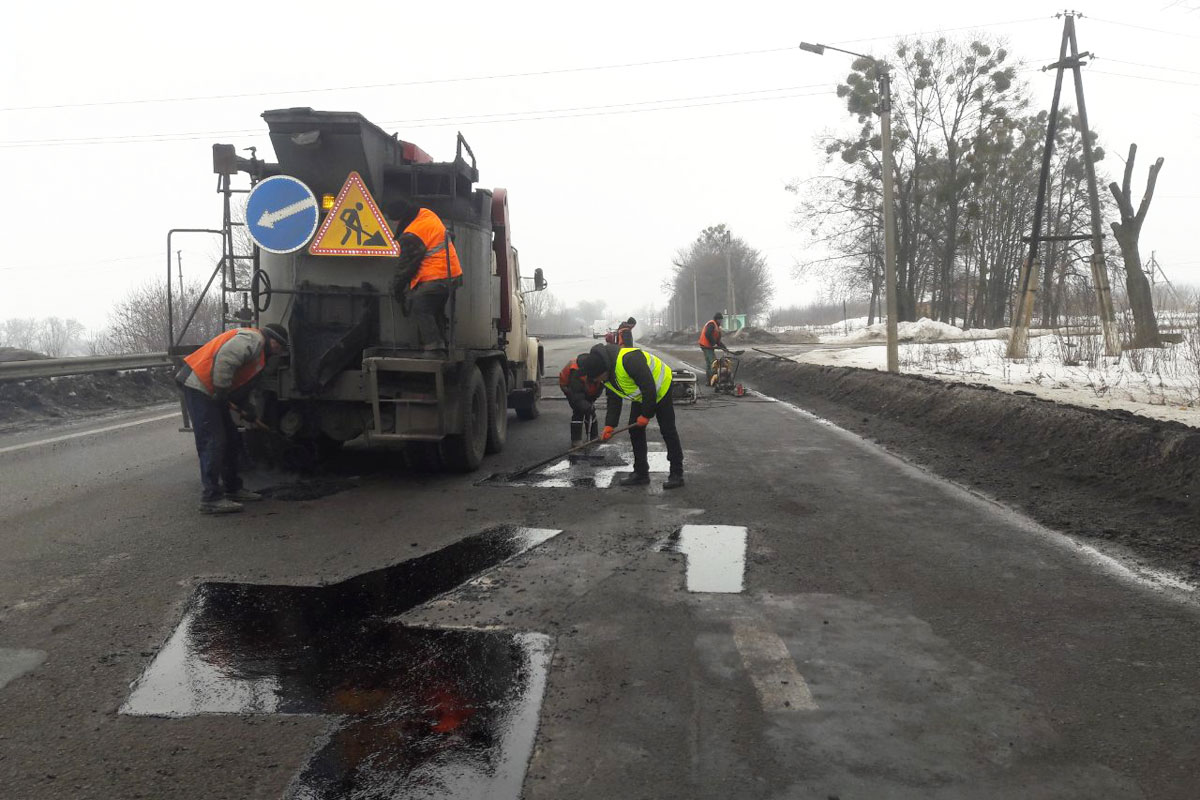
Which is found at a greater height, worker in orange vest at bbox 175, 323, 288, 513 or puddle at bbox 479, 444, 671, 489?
worker in orange vest at bbox 175, 323, 288, 513

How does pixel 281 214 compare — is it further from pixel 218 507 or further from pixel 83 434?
pixel 83 434

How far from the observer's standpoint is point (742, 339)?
49.0 m

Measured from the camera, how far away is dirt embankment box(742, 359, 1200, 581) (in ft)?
19.4

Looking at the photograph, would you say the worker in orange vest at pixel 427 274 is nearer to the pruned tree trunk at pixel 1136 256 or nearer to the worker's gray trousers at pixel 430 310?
the worker's gray trousers at pixel 430 310

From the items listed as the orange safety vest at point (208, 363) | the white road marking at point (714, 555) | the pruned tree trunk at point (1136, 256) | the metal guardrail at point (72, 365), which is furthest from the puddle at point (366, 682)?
the pruned tree trunk at point (1136, 256)

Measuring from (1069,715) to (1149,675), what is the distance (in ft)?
2.00

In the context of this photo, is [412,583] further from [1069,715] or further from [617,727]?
[1069,715]

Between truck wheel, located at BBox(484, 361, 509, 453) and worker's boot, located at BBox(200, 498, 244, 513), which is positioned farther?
truck wheel, located at BBox(484, 361, 509, 453)

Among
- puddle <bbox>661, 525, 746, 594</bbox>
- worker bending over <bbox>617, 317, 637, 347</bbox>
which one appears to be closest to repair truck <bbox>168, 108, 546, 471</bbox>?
puddle <bbox>661, 525, 746, 594</bbox>

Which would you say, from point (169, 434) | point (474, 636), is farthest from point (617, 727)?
point (169, 434)

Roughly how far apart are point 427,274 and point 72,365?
Answer: 9.91 meters

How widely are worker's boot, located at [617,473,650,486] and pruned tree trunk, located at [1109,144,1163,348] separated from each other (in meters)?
13.0

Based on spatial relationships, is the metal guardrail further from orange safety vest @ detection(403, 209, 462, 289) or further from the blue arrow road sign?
orange safety vest @ detection(403, 209, 462, 289)

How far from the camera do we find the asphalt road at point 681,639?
2.71 m
